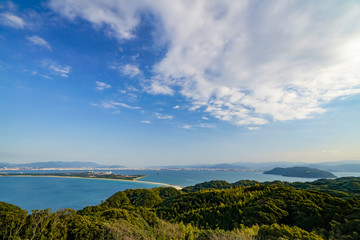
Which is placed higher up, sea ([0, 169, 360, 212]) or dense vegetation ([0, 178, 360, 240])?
dense vegetation ([0, 178, 360, 240])

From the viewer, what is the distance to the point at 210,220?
1898 cm

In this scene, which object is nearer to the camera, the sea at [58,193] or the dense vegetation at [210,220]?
the dense vegetation at [210,220]

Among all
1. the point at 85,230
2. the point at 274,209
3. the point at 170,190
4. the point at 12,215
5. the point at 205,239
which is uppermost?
the point at 12,215

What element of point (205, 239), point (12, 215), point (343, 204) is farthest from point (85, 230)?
point (343, 204)

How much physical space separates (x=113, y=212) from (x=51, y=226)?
4.41 meters

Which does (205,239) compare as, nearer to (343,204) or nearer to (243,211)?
(243,211)

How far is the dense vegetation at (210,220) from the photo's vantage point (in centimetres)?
800

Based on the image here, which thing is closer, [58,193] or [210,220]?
[210,220]

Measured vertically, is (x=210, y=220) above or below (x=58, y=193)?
above

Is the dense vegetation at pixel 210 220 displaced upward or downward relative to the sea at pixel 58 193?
upward

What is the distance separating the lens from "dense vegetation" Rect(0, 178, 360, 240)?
26.2 feet

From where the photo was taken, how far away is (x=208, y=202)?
2502 centimetres

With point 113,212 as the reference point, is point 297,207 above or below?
below

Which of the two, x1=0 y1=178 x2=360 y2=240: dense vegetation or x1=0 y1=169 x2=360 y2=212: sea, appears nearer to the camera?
x1=0 y1=178 x2=360 y2=240: dense vegetation
